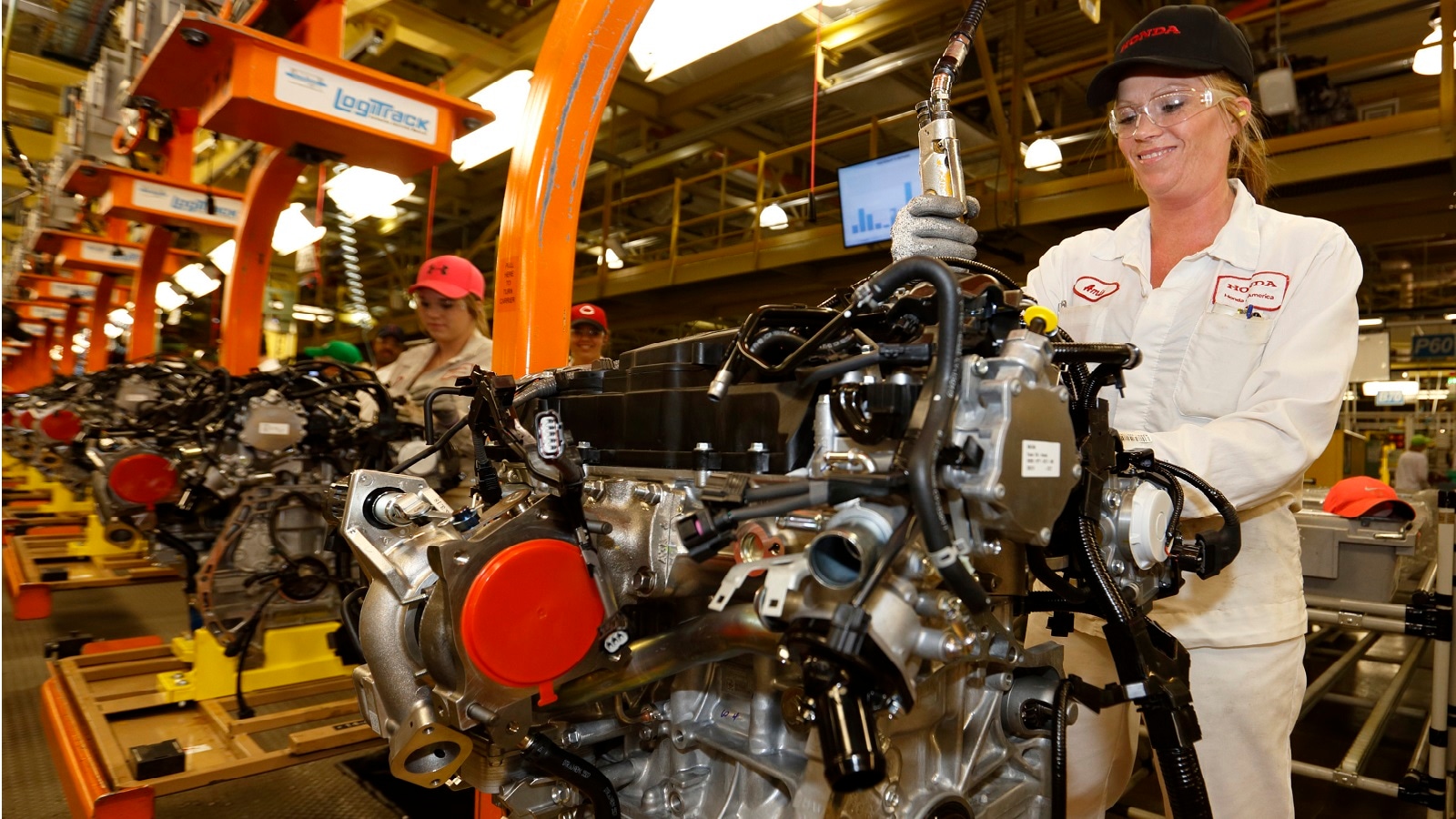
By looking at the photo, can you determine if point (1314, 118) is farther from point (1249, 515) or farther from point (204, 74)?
point (204, 74)

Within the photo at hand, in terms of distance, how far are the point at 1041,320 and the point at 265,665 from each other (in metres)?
3.67

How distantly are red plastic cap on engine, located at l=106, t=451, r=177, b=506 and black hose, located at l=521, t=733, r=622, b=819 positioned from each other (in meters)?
3.15

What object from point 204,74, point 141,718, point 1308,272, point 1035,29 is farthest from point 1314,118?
point 141,718

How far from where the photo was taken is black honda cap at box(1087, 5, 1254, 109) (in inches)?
59.1

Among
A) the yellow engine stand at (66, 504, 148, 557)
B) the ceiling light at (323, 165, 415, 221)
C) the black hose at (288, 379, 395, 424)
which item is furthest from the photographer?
the yellow engine stand at (66, 504, 148, 557)

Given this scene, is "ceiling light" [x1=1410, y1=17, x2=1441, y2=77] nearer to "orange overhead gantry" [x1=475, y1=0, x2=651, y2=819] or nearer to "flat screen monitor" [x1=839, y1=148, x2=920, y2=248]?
"flat screen monitor" [x1=839, y1=148, x2=920, y2=248]

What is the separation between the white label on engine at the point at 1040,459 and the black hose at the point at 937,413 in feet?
0.32

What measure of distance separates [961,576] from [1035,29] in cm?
784

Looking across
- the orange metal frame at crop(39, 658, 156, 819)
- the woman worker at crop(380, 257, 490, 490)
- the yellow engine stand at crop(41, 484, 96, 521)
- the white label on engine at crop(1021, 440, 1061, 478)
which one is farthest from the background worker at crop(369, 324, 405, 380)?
the white label on engine at crop(1021, 440, 1061, 478)

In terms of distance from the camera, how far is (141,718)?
10.5ft

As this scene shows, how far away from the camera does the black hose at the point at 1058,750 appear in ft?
3.85

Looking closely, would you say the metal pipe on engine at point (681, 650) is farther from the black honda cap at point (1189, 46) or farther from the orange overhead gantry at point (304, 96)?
the orange overhead gantry at point (304, 96)

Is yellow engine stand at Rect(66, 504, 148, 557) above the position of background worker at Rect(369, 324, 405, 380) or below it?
below

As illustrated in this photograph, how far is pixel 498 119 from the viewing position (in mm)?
4609
